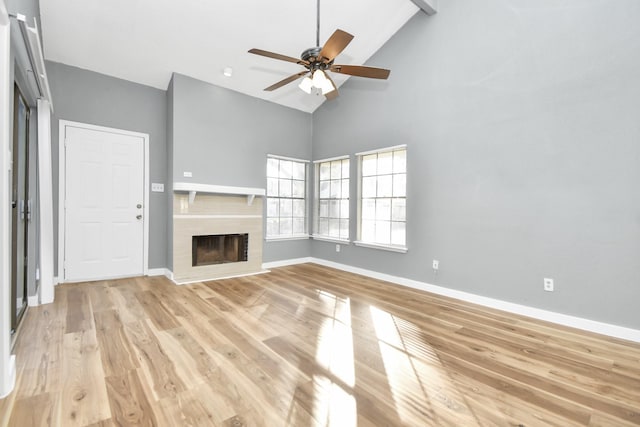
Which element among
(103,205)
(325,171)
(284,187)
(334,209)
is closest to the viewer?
(103,205)

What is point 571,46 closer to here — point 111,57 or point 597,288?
point 597,288

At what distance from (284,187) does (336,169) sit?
42.4 inches

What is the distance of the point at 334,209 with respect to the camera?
5531 millimetres

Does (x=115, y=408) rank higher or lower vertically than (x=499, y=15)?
lower

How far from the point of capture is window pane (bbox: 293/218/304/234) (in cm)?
583

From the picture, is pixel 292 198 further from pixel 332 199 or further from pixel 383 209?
pixel 383 209

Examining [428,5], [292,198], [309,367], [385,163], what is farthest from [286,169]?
[309,367]

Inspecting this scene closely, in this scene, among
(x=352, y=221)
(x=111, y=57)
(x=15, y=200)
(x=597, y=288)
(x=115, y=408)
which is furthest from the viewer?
(x=352, y=221)

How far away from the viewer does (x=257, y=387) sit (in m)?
1.79

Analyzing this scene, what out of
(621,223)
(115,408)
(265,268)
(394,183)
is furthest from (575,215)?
(265,268)

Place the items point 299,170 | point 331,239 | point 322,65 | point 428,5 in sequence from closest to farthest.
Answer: point 322,65 → point 428,5 → point 331,239 → point 299,170

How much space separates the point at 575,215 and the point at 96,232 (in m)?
5.93

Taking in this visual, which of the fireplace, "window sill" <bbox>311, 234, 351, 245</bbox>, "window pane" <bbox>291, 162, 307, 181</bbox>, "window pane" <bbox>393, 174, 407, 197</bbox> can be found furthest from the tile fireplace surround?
"window pane" <bbox>393, 174, 407, 197</bbox>

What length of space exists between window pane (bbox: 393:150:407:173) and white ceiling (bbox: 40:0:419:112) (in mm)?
1383
